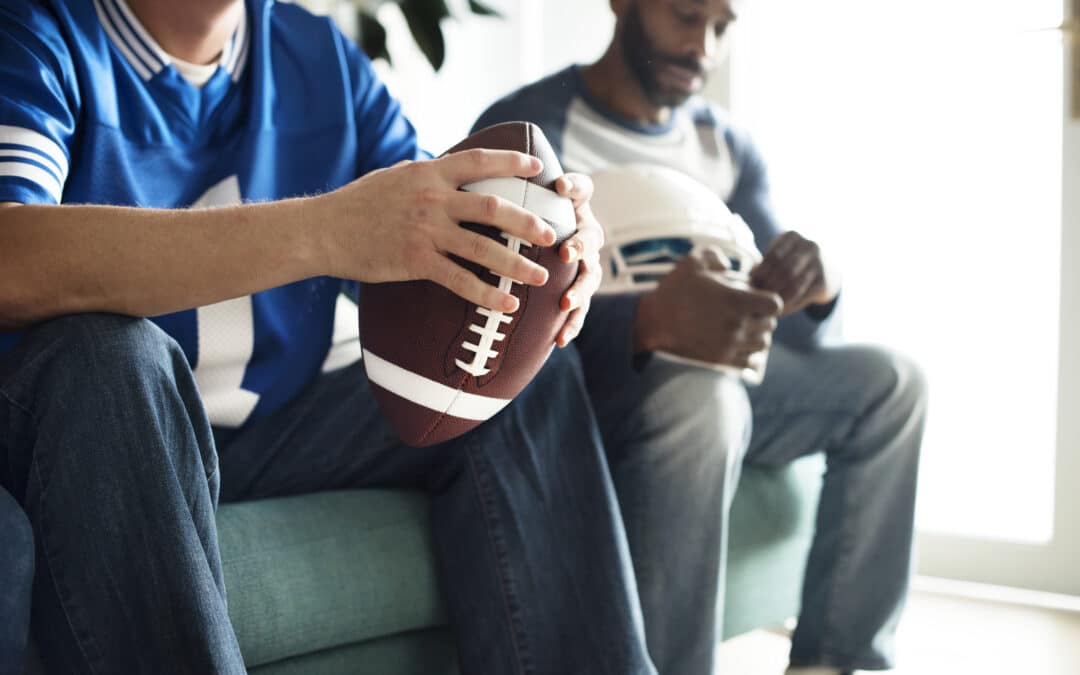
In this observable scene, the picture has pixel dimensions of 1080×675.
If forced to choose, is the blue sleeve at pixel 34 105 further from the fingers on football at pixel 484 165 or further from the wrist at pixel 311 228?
the fingers on football at pixel 484 165

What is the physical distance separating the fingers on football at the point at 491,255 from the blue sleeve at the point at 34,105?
32cm

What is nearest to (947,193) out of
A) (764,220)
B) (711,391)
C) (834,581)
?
(764,220)

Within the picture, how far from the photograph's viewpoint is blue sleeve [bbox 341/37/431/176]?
1.16 m

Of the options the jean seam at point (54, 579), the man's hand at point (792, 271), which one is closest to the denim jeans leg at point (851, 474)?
the man's hand at point (792, 271)

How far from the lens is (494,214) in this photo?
76 centimetres

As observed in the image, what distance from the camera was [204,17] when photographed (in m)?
1.02

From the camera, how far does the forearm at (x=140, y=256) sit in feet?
2.45

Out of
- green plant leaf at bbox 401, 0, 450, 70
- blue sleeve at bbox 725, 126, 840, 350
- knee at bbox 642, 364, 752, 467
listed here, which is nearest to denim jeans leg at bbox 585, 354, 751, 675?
knee at bbox 642, 364, 752, 467

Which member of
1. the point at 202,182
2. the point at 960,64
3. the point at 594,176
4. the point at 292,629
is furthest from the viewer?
the point at 960,64

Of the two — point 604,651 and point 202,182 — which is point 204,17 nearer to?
point 202,182

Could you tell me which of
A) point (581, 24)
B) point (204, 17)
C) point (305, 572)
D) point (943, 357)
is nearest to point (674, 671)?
point (305, 572)

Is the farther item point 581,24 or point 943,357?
point 581,24

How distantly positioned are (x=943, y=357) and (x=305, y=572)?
168 cm

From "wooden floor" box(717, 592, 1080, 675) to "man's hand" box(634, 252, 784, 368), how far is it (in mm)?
504
